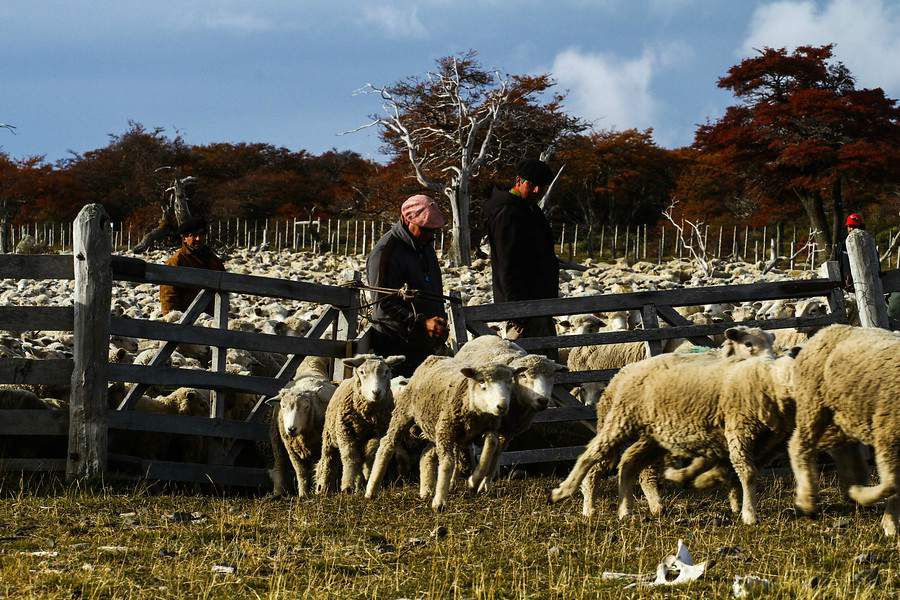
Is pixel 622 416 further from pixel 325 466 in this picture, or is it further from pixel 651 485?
pixel 325 466

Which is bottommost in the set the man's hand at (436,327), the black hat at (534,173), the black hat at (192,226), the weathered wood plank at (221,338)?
the weathered wood plank at (221,338)

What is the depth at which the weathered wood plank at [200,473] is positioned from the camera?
9.55 m

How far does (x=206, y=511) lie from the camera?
7.84 m

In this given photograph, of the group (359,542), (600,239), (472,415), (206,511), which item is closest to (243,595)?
(359,542)

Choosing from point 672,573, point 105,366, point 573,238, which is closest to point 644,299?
point 105,366

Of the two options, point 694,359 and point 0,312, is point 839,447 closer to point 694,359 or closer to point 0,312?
point 694,359

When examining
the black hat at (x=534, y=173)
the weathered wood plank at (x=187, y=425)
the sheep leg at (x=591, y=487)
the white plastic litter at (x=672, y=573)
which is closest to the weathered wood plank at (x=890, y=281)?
the black hat at (x=534, y=173)

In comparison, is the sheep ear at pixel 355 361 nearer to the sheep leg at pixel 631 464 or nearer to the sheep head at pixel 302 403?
the sheep head at pixel 302 403

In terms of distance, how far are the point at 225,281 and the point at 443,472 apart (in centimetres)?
290

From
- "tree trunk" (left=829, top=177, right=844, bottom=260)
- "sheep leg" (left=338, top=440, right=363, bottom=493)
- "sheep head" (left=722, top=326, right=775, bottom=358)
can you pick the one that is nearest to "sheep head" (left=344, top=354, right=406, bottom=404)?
"sheep leg" (left=338, top=440, right=363, bottom=493)

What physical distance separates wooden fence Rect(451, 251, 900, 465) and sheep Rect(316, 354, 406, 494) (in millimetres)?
1191

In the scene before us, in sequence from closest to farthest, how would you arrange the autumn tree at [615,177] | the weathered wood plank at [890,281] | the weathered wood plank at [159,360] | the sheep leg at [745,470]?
the sheep leg at [745,470] → the weathered wood plank at [159,360] → the weathered wood plank at [890,281] → the autumn tree at [615,177]

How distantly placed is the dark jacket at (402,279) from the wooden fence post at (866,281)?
13.4 ft

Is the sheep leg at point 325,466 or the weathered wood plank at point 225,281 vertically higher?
the weathered wood plank at point 225,281
